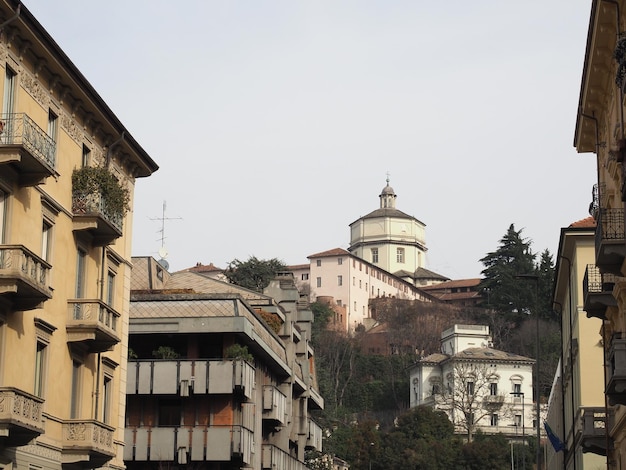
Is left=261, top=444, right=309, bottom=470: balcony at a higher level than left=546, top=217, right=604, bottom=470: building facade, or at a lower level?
lower

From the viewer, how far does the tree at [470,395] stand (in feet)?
456

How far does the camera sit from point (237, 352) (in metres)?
42.5

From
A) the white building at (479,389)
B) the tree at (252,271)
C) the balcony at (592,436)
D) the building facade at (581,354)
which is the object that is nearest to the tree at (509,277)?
the white building at (479,389)

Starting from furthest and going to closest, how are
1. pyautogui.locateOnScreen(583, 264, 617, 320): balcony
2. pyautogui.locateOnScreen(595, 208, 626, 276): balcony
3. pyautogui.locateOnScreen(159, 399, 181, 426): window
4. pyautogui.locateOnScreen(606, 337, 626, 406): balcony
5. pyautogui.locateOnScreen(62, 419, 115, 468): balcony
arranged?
pyautogui.locateOnScreen(159, 399, 181, 426): window
pyautogui.locateOnScreen(583, 264, 617, 320): balcony
pyautogui.locateOnScreen(62, 419, 115, 468): balcony
pyautogui.locateOnScreen(595, 208, 626, 276): balcony
pyautogui.locateOnScreen(606, 337, 626, 406): balcony

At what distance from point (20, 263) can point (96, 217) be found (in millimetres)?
5580

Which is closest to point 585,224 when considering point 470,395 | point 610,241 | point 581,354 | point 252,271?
point 581,354

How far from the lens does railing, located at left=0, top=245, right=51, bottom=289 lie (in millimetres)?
23562

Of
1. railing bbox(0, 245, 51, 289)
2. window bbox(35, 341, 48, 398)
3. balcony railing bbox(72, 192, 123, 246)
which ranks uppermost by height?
balcony railing bbox(72, 192, 123, 246)

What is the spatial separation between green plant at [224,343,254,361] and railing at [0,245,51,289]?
59.6 feet

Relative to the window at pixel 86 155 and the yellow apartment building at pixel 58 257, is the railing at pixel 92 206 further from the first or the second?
the window at pixel 86 155

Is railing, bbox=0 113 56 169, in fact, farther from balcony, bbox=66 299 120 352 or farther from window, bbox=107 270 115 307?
window, bbox=107 270 115 307

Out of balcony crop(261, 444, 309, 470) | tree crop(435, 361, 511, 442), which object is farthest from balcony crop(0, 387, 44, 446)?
tree crop(435, 361, 511, 442)

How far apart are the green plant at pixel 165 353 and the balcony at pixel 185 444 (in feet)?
7.70

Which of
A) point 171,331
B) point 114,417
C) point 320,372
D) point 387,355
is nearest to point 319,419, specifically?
point 320,372
